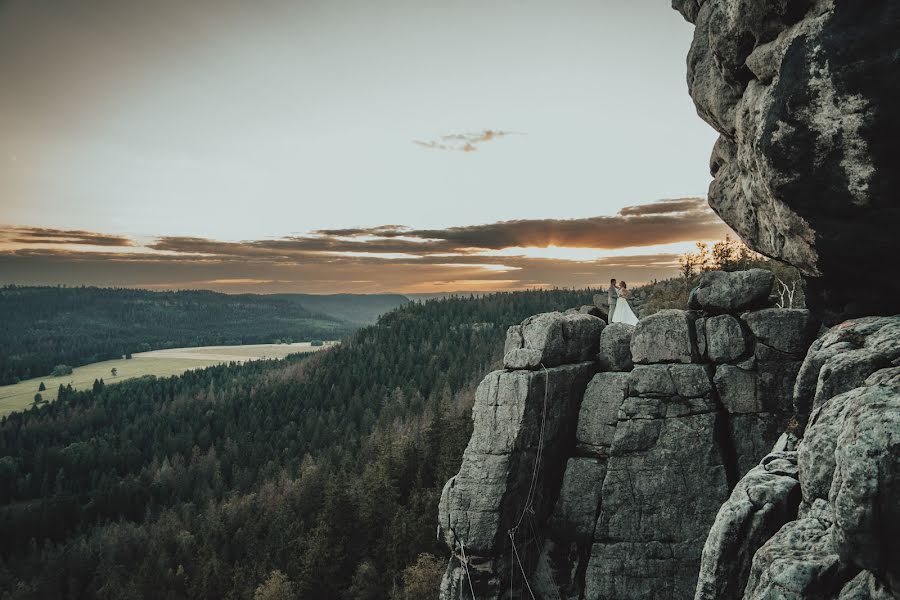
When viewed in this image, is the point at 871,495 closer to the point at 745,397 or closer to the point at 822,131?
the point at 822,131

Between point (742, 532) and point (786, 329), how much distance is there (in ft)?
34.0

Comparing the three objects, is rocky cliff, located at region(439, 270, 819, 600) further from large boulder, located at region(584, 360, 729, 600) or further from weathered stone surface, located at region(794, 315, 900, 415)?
weathered stone surface, located at region(794, 315, 900, 415)

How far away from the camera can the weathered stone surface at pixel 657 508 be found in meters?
19.4

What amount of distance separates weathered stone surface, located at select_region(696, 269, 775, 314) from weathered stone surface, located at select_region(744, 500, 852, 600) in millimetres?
11562

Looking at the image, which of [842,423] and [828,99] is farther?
[828,99]

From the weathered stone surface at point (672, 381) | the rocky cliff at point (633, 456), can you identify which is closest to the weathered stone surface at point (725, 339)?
the rocky cliff at point (633, 456)

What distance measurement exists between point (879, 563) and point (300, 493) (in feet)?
405

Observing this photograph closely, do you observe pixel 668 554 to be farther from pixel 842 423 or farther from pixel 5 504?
pixel 5 504

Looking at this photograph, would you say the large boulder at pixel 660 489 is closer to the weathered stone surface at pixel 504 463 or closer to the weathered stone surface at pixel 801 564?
the weathered stone surface at pixel 504 463

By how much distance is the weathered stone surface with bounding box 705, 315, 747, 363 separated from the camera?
20125 mm

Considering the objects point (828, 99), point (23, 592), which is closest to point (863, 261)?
point (828, 99)

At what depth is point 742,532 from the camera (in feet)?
39.0

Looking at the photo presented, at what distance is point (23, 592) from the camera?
335 ft

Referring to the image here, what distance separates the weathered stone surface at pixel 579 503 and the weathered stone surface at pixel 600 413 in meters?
0.66
